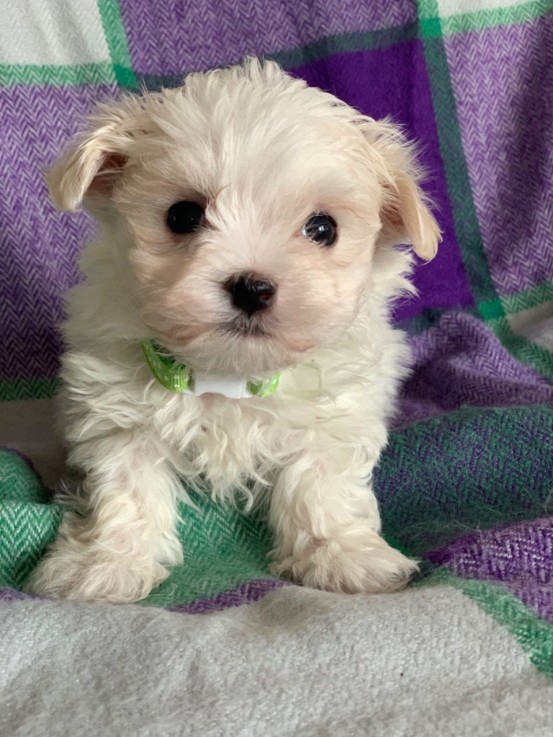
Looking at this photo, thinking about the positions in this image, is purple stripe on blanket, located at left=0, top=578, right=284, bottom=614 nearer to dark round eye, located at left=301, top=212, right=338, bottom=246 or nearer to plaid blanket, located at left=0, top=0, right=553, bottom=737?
plaid blanket, located at left=0, top=0, right=553, bottom=737

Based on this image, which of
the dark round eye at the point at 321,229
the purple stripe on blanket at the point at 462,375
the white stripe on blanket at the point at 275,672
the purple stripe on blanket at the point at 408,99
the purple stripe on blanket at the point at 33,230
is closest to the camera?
the white stripe on blanket at the point at 275,672

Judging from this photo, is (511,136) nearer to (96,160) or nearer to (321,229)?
(321,229)

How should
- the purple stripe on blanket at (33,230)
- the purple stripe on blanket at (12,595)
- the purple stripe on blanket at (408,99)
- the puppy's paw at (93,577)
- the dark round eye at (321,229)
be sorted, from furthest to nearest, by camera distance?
the purple stripe on blanket at (408,99) < the purple stripe on blanket at (33,230) < the dark round eye at (321,229) < the puppy's paw at (93,577) < the purple stripe on blanket at (12,595)

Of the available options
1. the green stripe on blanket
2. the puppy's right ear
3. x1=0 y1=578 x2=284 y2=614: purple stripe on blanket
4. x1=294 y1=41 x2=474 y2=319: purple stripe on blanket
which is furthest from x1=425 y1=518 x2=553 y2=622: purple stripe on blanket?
x1=294 y1=41 x2=474 y2=319: purple stripe on blanket

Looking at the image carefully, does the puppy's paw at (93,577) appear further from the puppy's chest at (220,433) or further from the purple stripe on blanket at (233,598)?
the puppy's chest at (220,433)

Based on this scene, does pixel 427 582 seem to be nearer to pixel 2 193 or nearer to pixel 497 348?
pixel 497 348

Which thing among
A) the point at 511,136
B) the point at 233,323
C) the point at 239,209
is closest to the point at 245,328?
the point at 233,323

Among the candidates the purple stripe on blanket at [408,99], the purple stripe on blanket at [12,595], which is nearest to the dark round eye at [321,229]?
the purple stripe on blanket at [12,595]

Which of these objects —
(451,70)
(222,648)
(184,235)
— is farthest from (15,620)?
(451,70)
